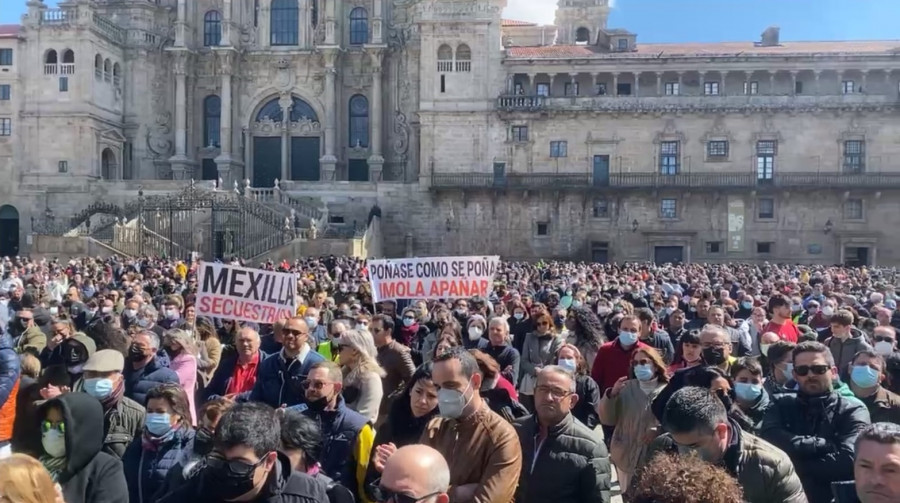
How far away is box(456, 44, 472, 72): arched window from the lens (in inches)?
1727

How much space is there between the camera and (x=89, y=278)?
70.6 ft

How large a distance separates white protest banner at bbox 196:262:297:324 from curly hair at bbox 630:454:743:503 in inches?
308

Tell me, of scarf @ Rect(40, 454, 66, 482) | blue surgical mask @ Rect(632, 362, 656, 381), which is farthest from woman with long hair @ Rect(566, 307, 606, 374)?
scarf @ Rect(40, 454, 66, 482)

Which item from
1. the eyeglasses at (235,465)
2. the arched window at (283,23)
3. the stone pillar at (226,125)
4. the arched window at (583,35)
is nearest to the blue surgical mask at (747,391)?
the eyeglasses at (235,465)

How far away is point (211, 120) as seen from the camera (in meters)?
49.6

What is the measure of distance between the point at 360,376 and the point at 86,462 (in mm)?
2352

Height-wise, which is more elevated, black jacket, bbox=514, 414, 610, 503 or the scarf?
the scarf

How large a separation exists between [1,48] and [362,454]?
47271mm

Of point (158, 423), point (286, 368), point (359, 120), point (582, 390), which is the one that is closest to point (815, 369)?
point (582, 390)

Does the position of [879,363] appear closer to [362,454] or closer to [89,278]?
[362,454]

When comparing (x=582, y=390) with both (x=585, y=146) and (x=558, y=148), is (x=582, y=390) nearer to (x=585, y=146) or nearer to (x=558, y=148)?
(x=558, y=148)

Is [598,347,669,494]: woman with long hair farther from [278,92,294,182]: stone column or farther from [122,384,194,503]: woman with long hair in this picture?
[278,92,294,182]: stone column

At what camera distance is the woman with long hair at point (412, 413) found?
19.8 feet

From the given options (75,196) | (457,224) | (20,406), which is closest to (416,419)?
(20,406)
